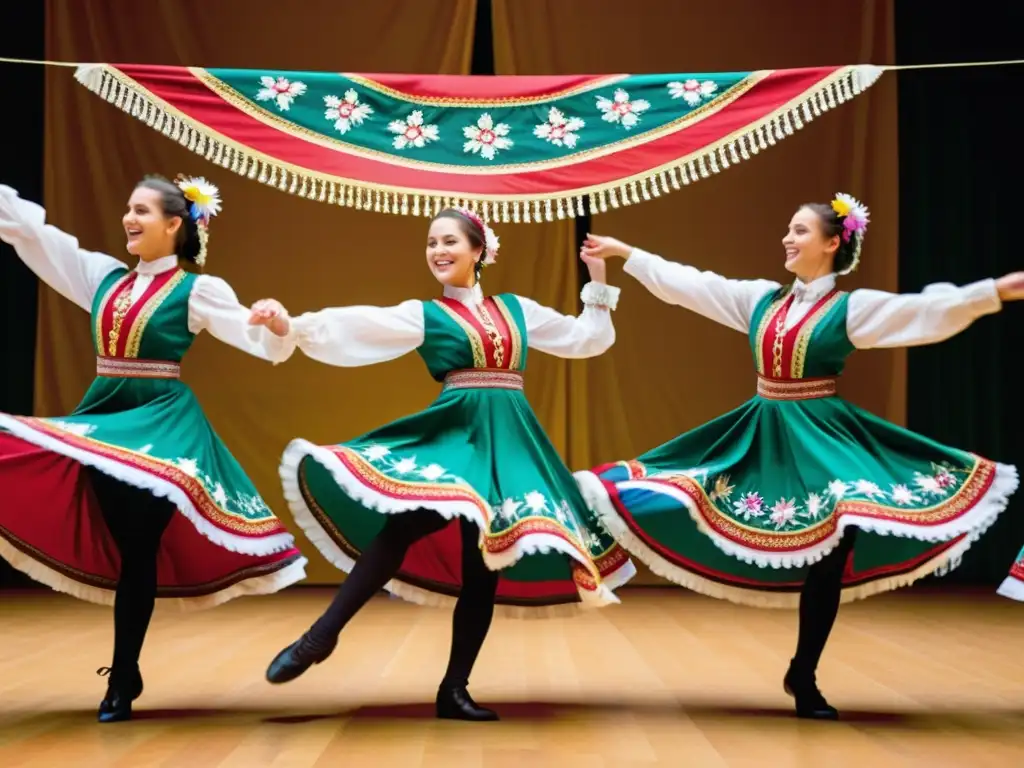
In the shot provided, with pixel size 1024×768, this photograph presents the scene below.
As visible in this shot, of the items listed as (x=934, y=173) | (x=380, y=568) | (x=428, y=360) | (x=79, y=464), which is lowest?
(x=380, y=568)

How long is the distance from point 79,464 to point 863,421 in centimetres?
177

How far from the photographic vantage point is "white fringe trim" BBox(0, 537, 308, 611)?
295 centimetres

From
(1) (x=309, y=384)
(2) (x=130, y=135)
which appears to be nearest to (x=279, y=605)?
(1) (x=309, y=384)

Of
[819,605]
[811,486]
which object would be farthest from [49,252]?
[819,605]

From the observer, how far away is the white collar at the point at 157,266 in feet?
9.88

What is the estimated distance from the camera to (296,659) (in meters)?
2.71

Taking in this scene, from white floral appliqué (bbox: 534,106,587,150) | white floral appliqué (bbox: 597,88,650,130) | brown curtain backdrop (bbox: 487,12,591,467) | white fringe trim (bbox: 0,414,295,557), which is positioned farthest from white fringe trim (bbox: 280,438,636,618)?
brown curtain backdrop (bbox: 487,12,591,467)

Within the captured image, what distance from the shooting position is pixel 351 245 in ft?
20.4

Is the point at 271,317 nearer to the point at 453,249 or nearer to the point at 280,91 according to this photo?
the point at 453,249

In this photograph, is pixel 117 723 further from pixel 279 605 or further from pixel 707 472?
pixel 279 605

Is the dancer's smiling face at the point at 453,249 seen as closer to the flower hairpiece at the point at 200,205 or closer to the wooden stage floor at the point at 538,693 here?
the flower hairpiece at the point at 200,205

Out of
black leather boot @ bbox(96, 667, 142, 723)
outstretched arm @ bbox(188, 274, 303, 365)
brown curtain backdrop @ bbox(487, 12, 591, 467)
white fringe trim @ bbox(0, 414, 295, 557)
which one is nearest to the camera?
white fringe trim @ bbox(0, 414, 295, 557)

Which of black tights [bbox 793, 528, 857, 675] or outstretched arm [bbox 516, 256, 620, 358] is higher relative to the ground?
outstretched arm [bbox 516, 256, 620, 358]

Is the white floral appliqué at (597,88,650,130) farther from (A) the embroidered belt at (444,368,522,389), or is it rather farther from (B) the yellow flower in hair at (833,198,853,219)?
(A) the embroidered belt at (444,368,522,389)
